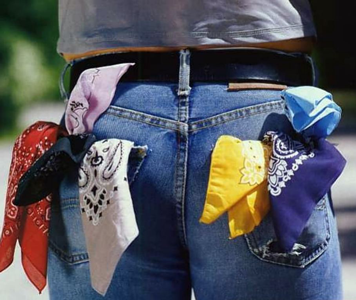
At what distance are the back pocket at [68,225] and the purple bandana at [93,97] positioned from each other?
102 mm

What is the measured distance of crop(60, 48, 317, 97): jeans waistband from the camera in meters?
1.74

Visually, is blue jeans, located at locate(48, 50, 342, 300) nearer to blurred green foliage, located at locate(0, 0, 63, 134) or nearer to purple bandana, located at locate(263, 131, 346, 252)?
purple bandana, located at locate(263, 131, 346, 252)

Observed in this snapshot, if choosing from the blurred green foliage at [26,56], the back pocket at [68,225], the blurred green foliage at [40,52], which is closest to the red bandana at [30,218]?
the back pocket at [68,225]

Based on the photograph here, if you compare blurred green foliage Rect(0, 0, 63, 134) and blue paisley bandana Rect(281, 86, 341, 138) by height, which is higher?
blue paisley bandana Rect(281, 86, 341, 138)

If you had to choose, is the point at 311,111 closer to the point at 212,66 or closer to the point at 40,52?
the point at 212,66

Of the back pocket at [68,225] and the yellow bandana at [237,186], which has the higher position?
the yellow bandana at [237,186]

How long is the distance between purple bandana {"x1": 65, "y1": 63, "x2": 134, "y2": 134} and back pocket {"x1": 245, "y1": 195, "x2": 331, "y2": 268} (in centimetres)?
39

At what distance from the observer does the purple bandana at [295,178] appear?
1.62 metres

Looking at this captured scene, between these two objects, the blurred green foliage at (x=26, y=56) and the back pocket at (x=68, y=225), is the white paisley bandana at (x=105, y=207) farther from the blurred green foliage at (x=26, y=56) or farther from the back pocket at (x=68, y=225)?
the blurred green foliage at (x=26, y=56)

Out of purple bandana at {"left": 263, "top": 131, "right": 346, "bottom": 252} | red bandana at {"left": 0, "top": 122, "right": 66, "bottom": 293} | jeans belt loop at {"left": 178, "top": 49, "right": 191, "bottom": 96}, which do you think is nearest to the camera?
purple bandana at {"left": 263, "top": 131, "right": 346, "bottom": 252}

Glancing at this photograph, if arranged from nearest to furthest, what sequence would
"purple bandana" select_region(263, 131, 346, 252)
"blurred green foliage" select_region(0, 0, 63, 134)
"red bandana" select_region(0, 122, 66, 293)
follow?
"purple bandana" select_region(263, 131, 346, 252) < "red bandana" select_region(0, 122, 66, 293) < "blurred green foliage" select_region(0, 0, 63, 134)

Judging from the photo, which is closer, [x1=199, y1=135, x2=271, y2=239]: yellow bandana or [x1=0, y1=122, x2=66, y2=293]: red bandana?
[x1=199, y1=135, x2=271, y2=239]: yellow bandana

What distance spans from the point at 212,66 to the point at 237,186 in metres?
0.25

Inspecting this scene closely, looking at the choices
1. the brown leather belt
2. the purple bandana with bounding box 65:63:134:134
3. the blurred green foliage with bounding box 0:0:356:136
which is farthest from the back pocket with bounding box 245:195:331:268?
the blurred green foliage with bounding box 0:0:356:136
